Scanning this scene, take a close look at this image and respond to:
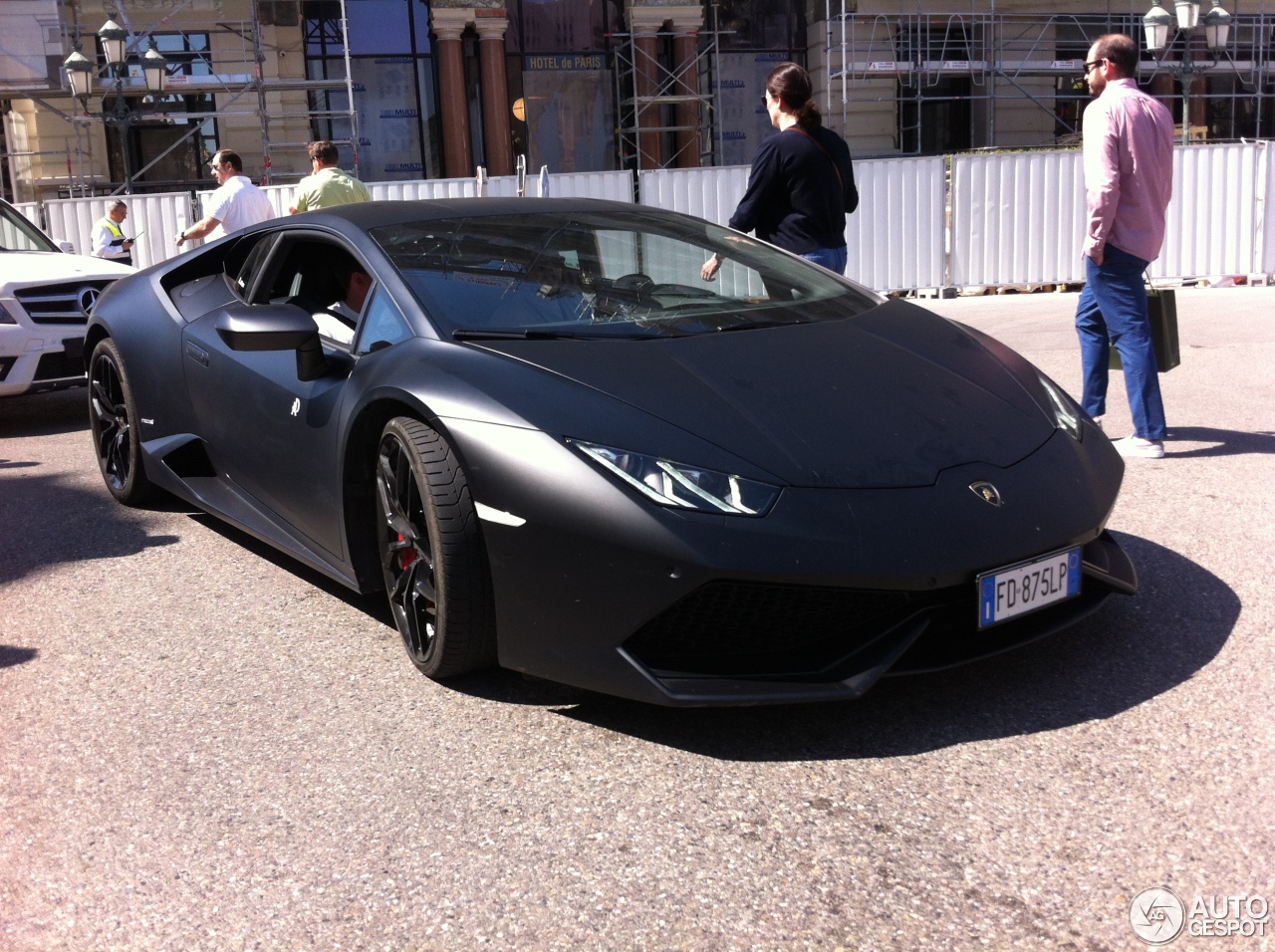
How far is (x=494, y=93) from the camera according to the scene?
22062 mm

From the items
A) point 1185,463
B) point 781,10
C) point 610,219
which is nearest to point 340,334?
point 610,219

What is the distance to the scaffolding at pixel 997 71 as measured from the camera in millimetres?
22828

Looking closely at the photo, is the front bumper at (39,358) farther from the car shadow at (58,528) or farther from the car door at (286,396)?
the car door at (286,396)

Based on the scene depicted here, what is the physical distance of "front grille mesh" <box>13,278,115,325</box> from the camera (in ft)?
25.2

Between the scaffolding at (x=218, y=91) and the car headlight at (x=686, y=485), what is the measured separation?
737 inches

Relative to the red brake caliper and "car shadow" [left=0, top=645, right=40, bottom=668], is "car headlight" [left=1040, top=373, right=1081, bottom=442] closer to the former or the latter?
the red brake caliper

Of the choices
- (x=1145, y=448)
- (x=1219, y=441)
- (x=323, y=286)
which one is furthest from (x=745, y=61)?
(x=323, y=286)

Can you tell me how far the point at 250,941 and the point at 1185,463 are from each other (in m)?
4.52

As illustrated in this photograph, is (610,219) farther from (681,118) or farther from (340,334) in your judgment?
(681,118)

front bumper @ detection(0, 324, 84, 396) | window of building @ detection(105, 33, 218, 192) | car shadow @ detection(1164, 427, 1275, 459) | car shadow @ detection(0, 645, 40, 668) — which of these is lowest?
car shadow @ detection(1164, 427, 1275, 459)

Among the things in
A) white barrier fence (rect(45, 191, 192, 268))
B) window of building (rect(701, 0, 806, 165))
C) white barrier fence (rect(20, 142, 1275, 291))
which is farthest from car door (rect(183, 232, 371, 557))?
window of building (rect(701, 0, 806, 165))

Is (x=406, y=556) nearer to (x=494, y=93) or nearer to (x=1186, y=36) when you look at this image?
(x=494, y=93)

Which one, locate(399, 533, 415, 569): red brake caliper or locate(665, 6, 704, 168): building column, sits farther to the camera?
locate(665, 6, 704, 168): building column

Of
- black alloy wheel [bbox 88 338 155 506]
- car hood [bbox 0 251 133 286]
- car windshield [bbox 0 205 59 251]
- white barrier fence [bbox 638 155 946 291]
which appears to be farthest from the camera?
white barrier fence [bbox 638 155 946 291]
